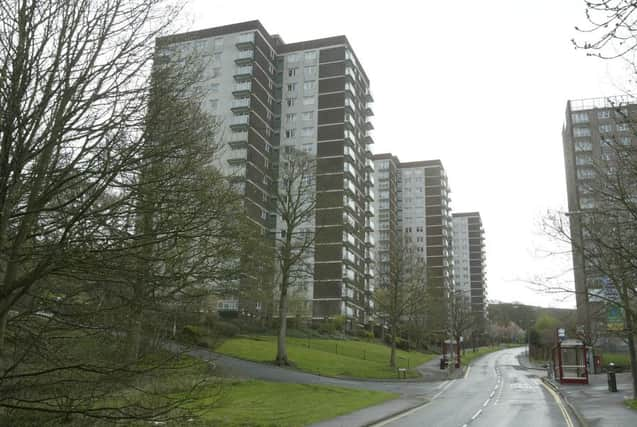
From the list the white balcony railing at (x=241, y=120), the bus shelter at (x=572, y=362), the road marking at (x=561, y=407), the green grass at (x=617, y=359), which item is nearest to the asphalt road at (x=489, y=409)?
the road marking at (x=561, y=407)

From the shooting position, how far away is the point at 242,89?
7581 cm

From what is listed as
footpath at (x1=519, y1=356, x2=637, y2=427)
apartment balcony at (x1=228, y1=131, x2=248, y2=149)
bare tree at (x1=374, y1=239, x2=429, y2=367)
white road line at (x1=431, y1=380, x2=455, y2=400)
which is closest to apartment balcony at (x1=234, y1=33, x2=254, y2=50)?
apartment balcony at (x1=228, y1=131, x2=248, y2=149)

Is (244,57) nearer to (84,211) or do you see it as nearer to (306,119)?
(306,119)

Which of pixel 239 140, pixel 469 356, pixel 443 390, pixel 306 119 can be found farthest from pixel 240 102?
pixel 443 390

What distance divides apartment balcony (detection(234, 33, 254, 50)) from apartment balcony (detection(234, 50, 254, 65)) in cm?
67

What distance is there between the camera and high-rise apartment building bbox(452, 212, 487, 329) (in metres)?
177

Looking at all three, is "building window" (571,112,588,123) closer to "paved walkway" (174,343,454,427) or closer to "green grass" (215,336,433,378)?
"green grass" (215,336,433,378)

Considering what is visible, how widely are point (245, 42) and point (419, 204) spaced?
70.3 m

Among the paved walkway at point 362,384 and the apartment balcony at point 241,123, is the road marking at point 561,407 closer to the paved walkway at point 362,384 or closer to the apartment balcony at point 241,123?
the paved walkway at point 362,384

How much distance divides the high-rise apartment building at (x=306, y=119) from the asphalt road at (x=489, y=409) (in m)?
38.9

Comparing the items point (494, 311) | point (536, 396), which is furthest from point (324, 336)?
point (494, 311)

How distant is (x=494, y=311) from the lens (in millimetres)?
156750

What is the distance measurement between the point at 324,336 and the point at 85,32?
2142 inches

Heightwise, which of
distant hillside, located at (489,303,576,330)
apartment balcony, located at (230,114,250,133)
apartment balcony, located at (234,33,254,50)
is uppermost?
apartment balcony, located at (234,33,254,50)
